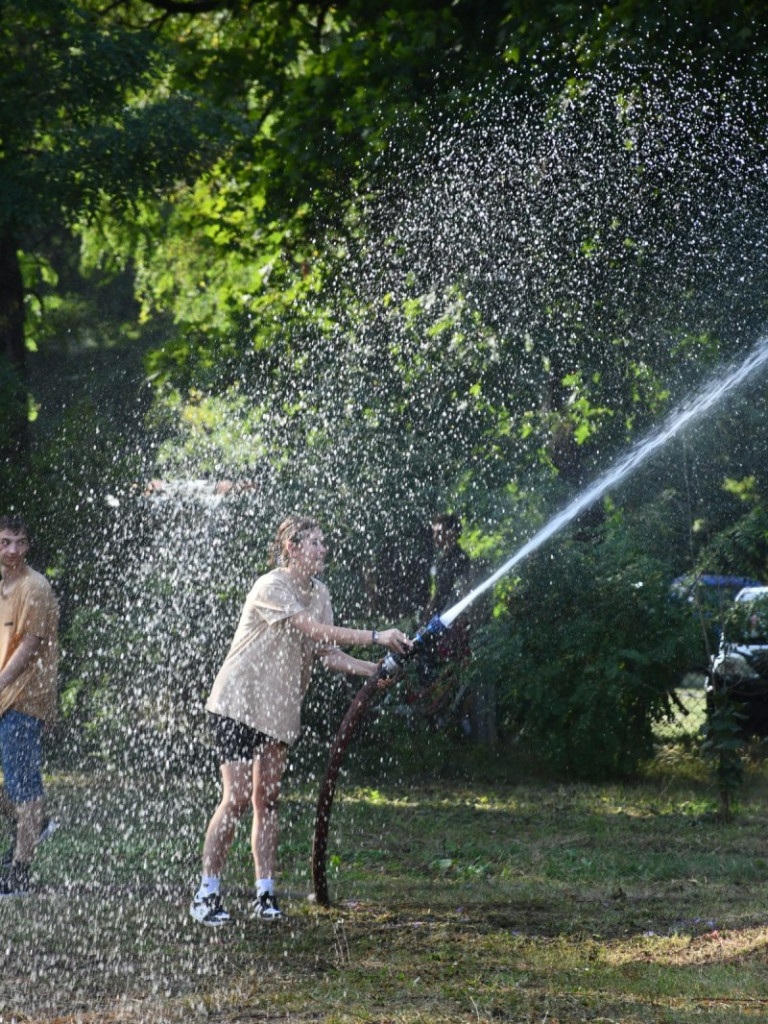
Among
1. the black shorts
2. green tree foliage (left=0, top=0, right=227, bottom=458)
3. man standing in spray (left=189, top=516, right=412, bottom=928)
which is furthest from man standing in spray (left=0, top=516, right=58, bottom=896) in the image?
green tree foliage (left=0, top=0, right=227, bottom=458)

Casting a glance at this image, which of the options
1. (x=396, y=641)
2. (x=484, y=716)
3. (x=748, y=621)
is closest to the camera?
(x=396, y=641)

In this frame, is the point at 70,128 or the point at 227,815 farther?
the point at 70,128

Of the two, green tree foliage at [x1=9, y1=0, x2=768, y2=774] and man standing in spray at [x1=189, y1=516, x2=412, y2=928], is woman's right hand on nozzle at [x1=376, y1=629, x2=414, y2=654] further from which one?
green tree foliage at [x1=9, y1=0, x2=768, y2=774]

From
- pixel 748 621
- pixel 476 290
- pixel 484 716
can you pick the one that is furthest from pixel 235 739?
pixel 476 290

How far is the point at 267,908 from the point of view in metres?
5.74

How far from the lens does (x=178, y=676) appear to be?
10.3 m

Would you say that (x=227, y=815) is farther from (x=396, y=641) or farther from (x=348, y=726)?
(x=396, y=641)

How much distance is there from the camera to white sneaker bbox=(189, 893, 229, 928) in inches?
221

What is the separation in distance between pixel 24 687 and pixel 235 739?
4.08 feet

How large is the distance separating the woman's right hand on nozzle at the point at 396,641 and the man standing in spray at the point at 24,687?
1724 millimetres

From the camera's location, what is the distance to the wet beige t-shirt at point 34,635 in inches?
253

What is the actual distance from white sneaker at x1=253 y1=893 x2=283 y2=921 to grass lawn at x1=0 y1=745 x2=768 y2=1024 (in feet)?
0.23

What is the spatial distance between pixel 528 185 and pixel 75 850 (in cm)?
637

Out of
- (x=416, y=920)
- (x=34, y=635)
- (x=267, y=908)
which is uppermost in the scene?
(x=34, y=635)
